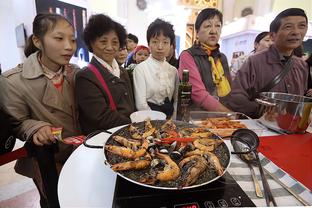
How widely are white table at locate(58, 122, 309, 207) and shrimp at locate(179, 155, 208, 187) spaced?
0.14 meters

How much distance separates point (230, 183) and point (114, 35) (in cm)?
91

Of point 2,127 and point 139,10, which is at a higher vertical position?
point 139,10

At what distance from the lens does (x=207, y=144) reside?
0.58m

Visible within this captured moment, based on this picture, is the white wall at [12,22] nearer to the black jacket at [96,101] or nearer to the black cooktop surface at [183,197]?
the black jacket at [96,101]

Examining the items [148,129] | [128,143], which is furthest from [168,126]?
[128,143]

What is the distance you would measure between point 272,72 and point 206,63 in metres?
0.41

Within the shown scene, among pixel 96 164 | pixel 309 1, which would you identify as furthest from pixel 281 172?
pixel 309 1

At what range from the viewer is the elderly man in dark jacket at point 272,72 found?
1.16 m

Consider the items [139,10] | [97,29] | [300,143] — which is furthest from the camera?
[139,10]

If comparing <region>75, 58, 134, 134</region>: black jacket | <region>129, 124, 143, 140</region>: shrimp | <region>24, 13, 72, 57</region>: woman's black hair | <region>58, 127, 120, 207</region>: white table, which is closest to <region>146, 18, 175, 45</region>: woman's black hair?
<region>75, 58, 134, 134</region>: black jacket

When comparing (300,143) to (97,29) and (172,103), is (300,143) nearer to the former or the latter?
(172,103)

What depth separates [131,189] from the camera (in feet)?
1.45

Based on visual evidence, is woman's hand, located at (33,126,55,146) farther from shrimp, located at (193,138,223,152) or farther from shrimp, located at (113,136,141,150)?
shrimp, located at (193,138,223,152)

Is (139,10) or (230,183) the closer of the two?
(230,183)
